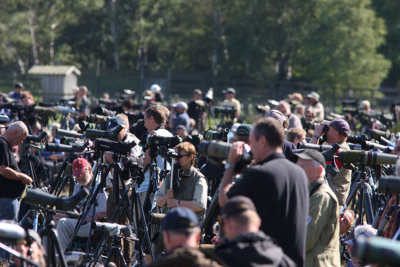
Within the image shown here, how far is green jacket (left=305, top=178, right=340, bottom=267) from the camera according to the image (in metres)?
5.25

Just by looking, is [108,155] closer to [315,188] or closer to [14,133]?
[14,133]

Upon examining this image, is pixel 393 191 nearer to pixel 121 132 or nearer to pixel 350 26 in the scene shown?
pixel 121 132

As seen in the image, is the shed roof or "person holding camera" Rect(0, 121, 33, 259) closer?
"person holding camera" Rect(0, 121, 33, 259)

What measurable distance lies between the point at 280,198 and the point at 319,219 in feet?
3.06

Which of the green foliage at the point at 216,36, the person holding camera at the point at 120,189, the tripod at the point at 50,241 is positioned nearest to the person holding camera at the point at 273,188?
the tripod at the point at 50,241

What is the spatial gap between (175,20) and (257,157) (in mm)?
38858

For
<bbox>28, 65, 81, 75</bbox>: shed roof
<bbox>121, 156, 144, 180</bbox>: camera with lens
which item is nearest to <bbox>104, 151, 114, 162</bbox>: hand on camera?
<bbox>121, 156, 144, 180</bbox>: camera with lens

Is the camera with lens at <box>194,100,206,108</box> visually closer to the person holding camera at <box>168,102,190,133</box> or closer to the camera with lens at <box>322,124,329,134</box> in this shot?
the person holding camera at <box>168,102,190,133</box>

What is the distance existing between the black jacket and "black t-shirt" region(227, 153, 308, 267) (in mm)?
468

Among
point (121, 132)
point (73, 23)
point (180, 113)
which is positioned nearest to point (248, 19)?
point (73, 23)

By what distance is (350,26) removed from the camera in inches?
1412

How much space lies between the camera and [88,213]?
8000 mm

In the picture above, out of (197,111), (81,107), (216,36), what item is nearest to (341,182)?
(197,111)

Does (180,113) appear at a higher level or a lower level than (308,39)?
lower
